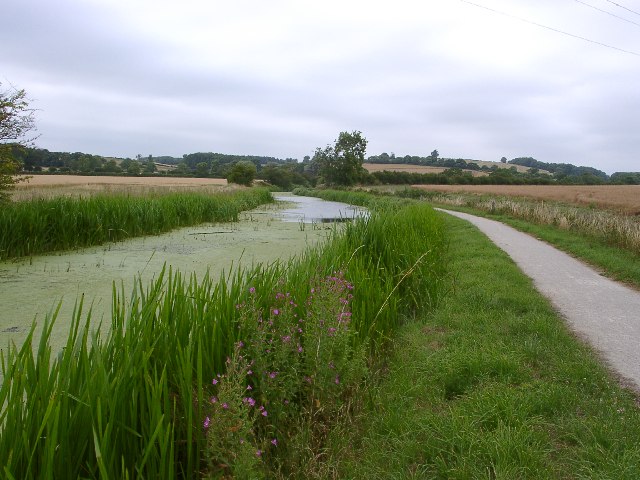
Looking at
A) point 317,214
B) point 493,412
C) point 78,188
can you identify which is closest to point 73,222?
point 493,412

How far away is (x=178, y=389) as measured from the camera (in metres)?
2.21

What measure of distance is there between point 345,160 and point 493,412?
62304mm

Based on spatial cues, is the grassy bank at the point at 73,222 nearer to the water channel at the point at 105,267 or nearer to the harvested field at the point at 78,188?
the water channel at the point at 105,267

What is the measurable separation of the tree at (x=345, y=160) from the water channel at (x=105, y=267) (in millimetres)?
51722

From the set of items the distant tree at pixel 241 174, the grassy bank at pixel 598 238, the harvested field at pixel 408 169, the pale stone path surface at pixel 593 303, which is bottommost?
the pale stone path surface at pixel 593 303

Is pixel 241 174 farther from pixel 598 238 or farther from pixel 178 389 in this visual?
pixel 178 389

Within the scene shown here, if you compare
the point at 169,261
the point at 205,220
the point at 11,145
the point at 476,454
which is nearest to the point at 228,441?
the point at 476,454

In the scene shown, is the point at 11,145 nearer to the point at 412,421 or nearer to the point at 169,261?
the point at 169,261

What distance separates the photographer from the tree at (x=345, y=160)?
63.5m

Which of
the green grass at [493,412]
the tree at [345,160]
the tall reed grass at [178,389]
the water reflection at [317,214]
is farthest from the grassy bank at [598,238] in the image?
the tree at [345,160]

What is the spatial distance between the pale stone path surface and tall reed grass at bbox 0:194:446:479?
221 cm

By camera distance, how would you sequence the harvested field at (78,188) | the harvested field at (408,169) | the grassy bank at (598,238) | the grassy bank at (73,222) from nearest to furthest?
the grassy bank at (598,238), the grassy bank at (73,222), the harvested field at (78,188), the harvested field at (408,169)

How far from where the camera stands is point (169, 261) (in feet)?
26.0

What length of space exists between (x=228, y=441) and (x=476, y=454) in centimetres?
143
